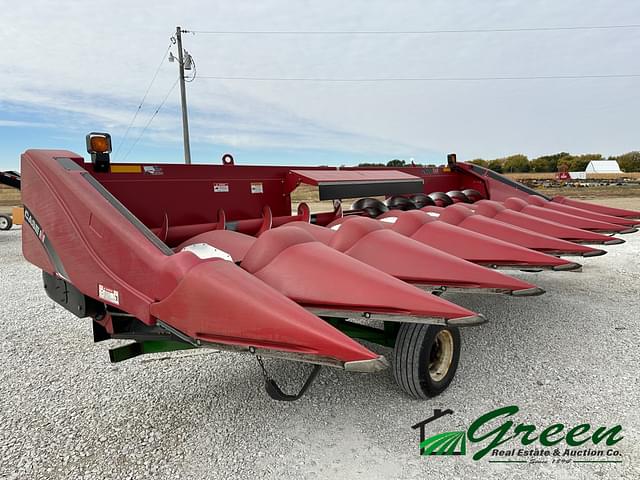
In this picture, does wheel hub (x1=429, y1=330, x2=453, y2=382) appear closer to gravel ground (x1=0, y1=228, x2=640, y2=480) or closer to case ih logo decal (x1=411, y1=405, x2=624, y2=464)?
gravel ground (x1=0, y1=228, x2=640, y2=480)

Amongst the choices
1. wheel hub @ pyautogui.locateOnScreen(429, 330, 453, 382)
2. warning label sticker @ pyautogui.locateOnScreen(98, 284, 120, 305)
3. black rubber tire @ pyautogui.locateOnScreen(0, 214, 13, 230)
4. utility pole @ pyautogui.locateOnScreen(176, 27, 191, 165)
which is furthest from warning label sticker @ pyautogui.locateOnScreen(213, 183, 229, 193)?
black rubber tire @ pyautogui.locateOnScreen(0, 214, 13, 230)

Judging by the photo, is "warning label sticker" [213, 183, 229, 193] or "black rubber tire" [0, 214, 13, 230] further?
"black rubber tire" [0, 214, 13, 230]

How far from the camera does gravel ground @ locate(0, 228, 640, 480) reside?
193cm

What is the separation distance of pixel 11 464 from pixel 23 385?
97 cm

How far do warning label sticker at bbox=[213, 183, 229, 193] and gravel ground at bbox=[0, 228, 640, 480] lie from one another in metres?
1.22

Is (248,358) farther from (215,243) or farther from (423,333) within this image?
(423,333)

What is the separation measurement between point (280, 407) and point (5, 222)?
45.3 ft

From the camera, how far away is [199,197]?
3.15 metres

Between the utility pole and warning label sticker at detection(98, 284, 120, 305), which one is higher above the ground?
the utility pole

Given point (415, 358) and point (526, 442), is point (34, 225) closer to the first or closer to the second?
point (415, 358)

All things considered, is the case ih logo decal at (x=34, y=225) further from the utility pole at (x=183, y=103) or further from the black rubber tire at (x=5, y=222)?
the black rubber tire at (x=5, y=222)

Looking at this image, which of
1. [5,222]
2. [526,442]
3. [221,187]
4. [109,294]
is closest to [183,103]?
[5,222]

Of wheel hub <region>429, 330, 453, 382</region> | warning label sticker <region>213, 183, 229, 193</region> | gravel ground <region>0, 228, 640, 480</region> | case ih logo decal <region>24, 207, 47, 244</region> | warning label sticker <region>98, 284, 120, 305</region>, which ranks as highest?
warning label sticker <region>213, 183, 229, 193</region>

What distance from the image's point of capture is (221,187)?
329cm
